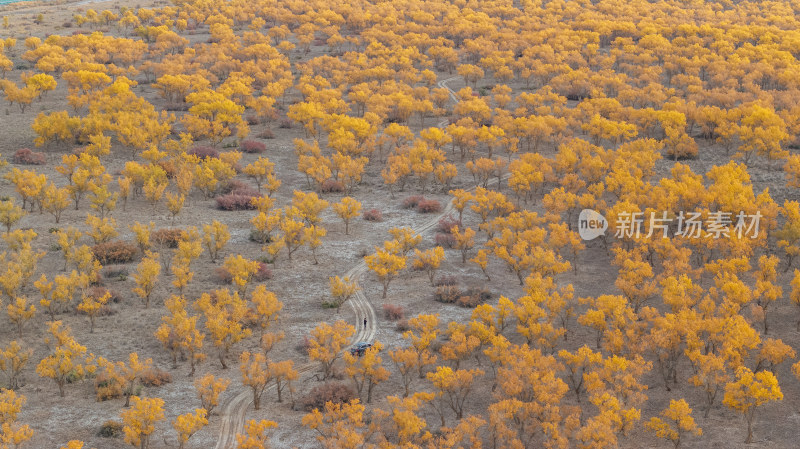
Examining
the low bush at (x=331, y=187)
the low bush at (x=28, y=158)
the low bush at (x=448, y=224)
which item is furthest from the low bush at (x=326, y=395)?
the low bush at (x=28, y=158)

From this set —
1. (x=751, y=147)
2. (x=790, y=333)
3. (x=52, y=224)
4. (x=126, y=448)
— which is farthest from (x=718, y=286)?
(x=52, y=224)

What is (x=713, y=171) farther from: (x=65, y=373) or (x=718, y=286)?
(x=65, y=373)

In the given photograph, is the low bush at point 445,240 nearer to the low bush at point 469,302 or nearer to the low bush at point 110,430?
the low bush at point 469,302

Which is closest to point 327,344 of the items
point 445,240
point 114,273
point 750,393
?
point 445,240

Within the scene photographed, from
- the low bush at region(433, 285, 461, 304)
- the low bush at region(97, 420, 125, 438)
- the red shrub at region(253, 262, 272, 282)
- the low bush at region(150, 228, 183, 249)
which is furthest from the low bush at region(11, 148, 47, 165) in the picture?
the low bush at region(433, 285, 461, 304)

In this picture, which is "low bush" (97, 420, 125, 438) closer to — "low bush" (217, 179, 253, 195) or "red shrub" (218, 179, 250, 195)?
"low bush" (217, 179, 253, 195)

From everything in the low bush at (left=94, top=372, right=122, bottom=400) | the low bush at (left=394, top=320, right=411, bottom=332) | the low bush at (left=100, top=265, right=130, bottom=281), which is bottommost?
the low bush at (left=394, top=320, right=411, bottom=332)

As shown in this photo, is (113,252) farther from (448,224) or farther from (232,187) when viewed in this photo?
(448,224)
